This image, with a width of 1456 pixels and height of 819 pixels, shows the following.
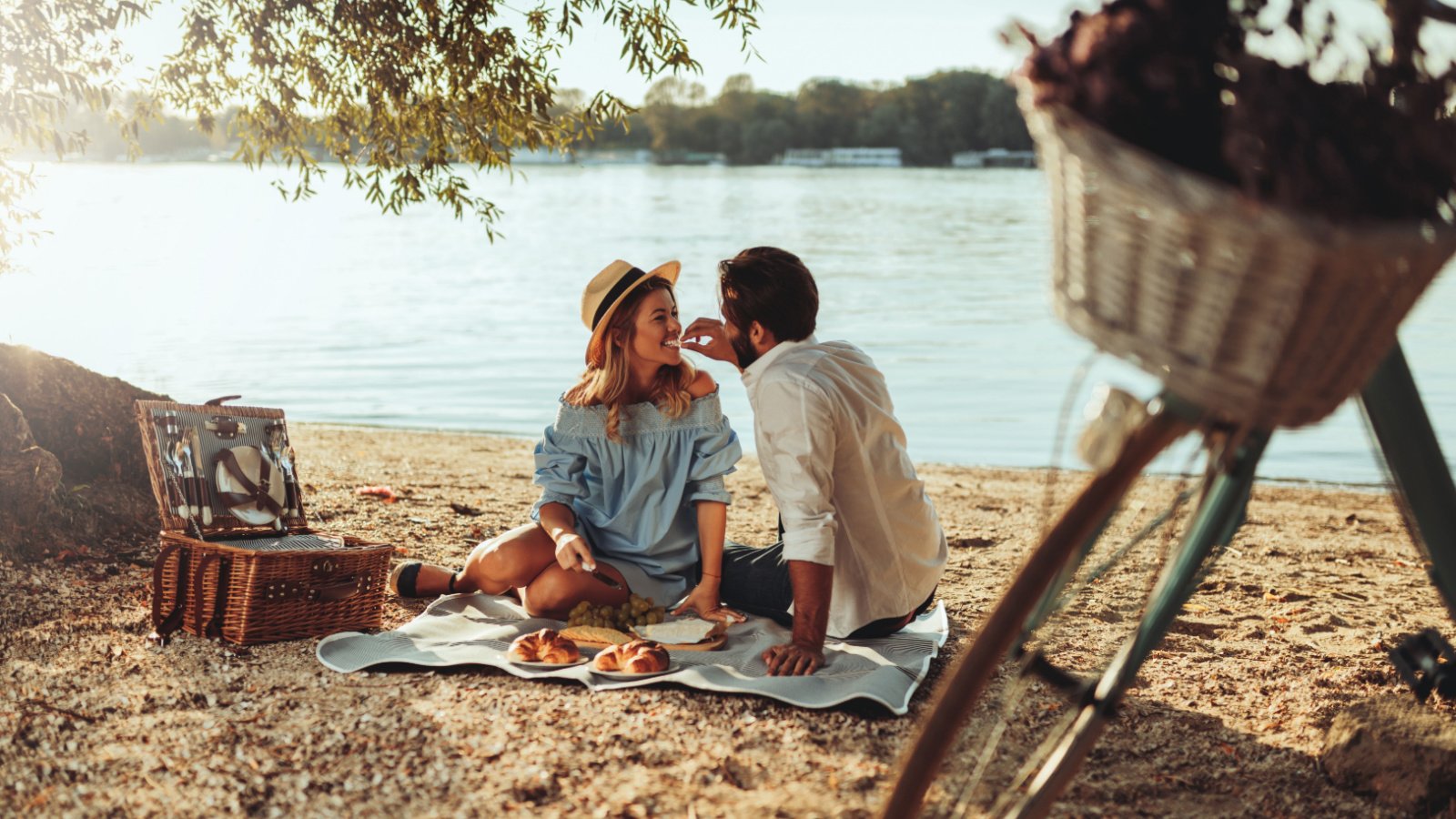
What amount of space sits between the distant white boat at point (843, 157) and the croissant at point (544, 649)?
84.9 meters

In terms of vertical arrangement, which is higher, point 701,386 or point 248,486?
point 701,386

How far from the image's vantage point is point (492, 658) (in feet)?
13.2

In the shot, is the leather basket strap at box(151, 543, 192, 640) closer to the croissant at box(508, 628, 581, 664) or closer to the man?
the croissant at box(508, 628, 581, 664)

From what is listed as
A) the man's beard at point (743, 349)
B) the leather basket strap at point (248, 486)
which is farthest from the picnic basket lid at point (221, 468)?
the man's beard at point (743, 349)

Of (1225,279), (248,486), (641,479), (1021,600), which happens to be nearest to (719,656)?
(641,479)

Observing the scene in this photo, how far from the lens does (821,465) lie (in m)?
3.78

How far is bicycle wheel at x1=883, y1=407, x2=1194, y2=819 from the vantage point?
1854 mm

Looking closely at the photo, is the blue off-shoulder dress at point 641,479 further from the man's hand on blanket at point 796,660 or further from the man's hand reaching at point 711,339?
the man's hand on blanket at point 796,660

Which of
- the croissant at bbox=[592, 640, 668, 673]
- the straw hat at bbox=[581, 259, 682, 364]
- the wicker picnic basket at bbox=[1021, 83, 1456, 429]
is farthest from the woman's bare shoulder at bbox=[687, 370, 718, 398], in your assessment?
the wicker picnic basket at bbox=[1021, 83, 1456, 429]

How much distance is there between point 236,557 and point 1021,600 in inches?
124

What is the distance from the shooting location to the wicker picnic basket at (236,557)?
4195 mm

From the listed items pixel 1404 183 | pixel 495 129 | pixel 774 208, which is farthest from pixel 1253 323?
pixel 774 208

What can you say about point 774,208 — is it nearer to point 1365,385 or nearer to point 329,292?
point 329,292

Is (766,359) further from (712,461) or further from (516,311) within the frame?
(516,311)
